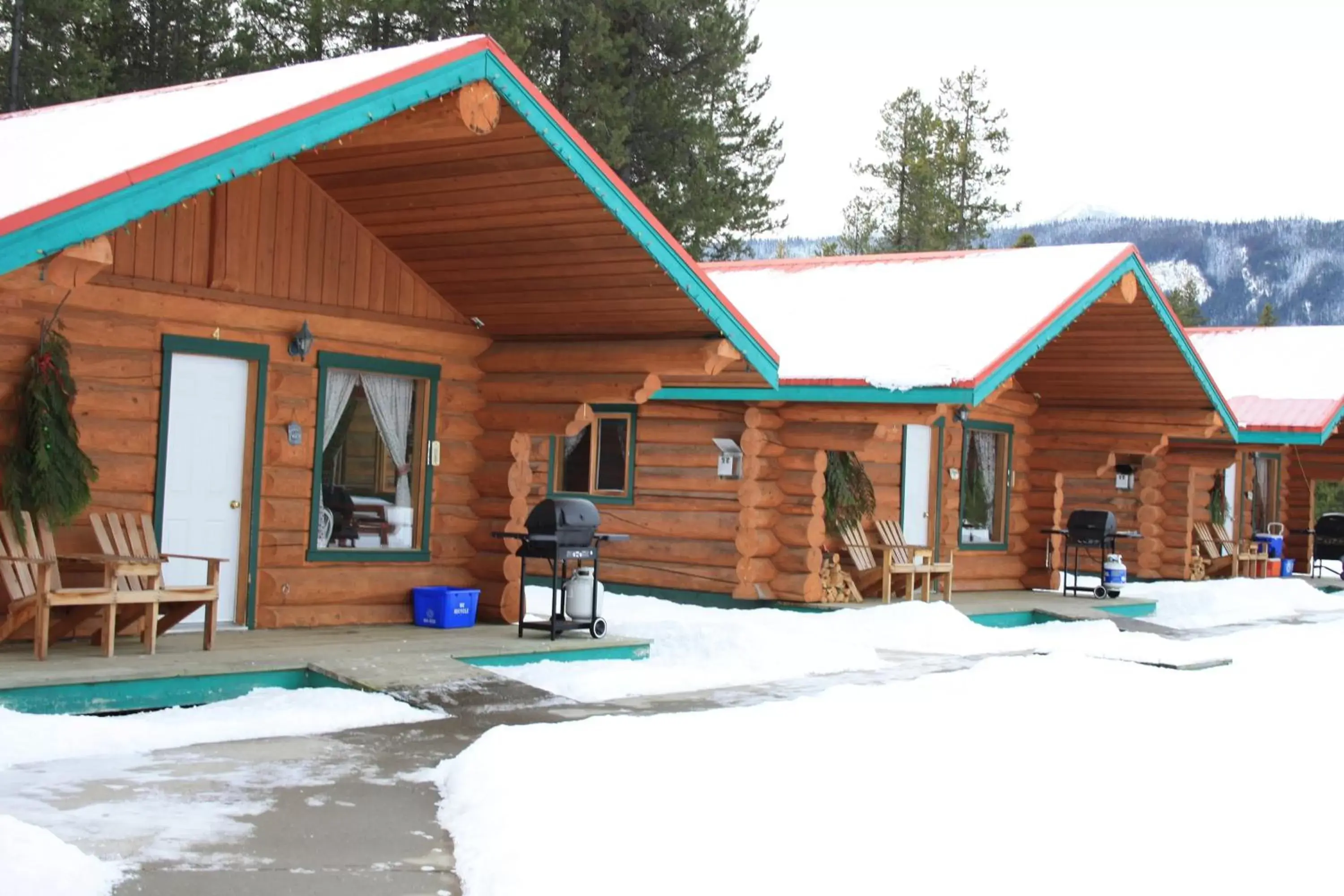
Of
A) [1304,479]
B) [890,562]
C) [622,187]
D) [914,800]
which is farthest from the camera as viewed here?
[1304,479]

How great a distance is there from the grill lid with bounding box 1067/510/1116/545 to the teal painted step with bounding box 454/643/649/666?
29.2ft

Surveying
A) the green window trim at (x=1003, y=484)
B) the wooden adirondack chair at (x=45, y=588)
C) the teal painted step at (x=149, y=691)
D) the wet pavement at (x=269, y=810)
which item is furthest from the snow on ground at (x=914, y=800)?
the green window trim at (x=1003, y=484)

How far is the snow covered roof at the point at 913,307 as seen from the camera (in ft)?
49.5

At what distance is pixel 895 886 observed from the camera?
19.4 ft

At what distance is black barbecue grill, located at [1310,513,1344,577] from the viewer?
28.2 meters

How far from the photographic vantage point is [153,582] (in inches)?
399

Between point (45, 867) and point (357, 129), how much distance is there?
4836 mm

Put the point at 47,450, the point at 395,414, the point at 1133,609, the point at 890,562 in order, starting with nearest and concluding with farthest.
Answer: the point at 47,450
the point at 395,414
the point at 890,562
the point at 1133,609

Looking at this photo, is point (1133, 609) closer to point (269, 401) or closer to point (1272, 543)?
point (1272, 543)

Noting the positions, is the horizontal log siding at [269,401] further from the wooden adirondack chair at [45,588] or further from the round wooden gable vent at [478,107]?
the round wooden gable vent at [478,107]

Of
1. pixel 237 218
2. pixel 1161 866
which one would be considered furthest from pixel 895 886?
pixel 237 218

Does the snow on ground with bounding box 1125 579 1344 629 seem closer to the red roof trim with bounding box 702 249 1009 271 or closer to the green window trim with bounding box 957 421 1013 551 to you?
the green window trim with bounding box 957 421 1013 551

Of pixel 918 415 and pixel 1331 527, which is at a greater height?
pixel 918 415

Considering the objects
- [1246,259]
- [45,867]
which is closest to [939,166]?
[45,867]
